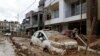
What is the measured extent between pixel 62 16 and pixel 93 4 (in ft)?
32.0

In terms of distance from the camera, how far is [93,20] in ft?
64.1

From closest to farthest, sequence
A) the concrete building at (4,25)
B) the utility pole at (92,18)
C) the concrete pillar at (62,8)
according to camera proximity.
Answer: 1. the utility pole at (92,18)
2. the concrete pillar at (62,8)
3. the concrete building at (4,25)

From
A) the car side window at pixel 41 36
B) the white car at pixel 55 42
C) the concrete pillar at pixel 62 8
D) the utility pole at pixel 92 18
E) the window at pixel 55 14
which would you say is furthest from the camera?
the window at pixel 55 14

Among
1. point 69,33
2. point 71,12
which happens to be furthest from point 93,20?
point 71,12

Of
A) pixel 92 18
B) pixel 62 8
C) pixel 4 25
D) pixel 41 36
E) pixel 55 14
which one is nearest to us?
pixel 41 36

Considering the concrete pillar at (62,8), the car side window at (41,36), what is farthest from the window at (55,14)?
the car side window at (41,36)

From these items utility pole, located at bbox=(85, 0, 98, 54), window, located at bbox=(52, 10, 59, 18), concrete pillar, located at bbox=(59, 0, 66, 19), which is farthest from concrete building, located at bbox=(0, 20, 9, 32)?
utility pole, located at bbox=(85, 0, 98, 54)

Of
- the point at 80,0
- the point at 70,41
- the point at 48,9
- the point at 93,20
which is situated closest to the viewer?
the point at 70,41

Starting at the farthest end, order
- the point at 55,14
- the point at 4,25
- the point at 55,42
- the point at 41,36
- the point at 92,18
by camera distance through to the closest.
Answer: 1. the point at 4,25
2. the point at 55,14
3. the point at 92,18
4. the point at 41,36
5. the point at 55,42

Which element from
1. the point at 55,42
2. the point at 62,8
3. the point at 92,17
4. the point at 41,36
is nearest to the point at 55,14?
the point at 62,8

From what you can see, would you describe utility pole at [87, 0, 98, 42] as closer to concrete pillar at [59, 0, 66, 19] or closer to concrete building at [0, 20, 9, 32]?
concrete pillar at [59, 0, 66, 19]

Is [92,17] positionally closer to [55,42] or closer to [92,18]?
[92,18]

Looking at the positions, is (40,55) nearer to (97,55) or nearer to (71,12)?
(97,55)

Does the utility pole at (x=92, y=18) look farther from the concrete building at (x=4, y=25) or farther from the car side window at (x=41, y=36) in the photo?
the concrete building at (x=4, y=25)
